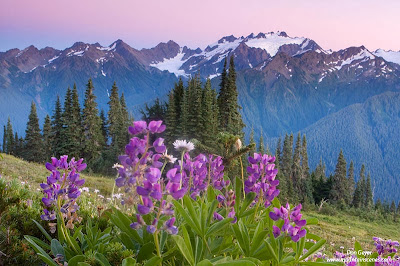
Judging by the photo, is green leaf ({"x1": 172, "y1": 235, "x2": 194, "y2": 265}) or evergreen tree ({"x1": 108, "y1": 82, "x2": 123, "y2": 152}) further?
evergreen tree ({"x1": 108, "y1": 82, "x2": 123, "y2": 152})

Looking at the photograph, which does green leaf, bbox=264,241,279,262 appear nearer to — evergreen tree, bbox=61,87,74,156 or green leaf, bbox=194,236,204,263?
green leaf, bbox=194,236,204,263

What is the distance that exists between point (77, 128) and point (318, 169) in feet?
248

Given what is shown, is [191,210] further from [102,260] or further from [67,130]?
[67,130]

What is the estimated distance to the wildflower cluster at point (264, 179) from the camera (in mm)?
2711

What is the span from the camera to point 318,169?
101 m

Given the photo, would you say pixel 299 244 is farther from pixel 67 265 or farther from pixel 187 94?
pixel 187 94

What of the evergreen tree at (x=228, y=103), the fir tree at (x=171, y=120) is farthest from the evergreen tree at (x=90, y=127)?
the evergreen tree at (x=228, y=103)

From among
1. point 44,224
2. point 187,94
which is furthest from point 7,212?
point 187,94

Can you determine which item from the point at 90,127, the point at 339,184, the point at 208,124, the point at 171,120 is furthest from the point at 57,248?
the point at 339,184

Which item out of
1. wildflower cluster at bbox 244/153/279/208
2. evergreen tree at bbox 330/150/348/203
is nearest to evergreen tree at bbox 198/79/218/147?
wildflower cluster at bbox 244/153/279/208

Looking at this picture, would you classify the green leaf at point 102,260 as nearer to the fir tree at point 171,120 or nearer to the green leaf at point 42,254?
the green leaf at point 42,254

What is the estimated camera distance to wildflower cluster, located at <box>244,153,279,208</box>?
8.89ft

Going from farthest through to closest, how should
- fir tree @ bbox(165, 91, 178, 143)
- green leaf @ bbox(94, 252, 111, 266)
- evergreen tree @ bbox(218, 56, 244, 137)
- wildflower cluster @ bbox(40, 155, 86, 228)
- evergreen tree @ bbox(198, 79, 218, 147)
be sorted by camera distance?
fir tree @ bbox(165, 91, 178, 143), evergreen tree @ bbox(218, 56, 244, 137), evergreen tree @ bbox(198, 79, 218, 147), wildflower cluster @ bbox(40, 155, 86, 228), green leaf @ bbox(94, 252, 111, 266)

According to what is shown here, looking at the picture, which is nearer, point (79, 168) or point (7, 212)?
point (79, 168)
